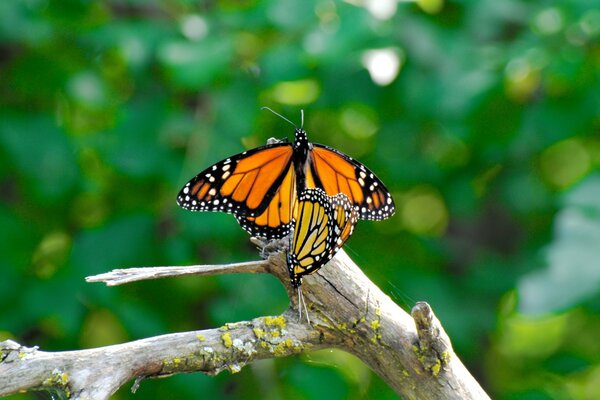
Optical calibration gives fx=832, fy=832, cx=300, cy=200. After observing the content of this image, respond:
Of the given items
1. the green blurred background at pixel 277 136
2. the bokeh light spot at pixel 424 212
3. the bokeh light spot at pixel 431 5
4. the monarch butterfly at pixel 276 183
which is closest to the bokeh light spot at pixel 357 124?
the green blurred background at pixel 277 136

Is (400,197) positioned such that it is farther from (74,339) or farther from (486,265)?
(74,339)

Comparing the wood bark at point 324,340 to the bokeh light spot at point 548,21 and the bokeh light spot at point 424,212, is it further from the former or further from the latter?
the bokeh light spot at point 424,212

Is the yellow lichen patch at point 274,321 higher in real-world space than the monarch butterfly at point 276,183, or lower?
lower

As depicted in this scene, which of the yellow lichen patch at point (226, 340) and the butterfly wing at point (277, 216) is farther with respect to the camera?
the butterfly wing at point (277, 216)

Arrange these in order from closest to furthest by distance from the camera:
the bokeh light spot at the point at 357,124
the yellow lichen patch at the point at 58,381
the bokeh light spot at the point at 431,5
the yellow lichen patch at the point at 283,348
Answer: the yellow lichen patch at the point at 58,381 → the yellow lichen patch at the point at 283,348 → the bokeh light spot at the point at 431,5 → the bokeh light spot at the point at 357,124

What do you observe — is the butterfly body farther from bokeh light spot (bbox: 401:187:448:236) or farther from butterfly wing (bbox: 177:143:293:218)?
bokeh light spot (bbox: 401:187:448:236)

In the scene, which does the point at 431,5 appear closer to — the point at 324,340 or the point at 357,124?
the point at 357,124
